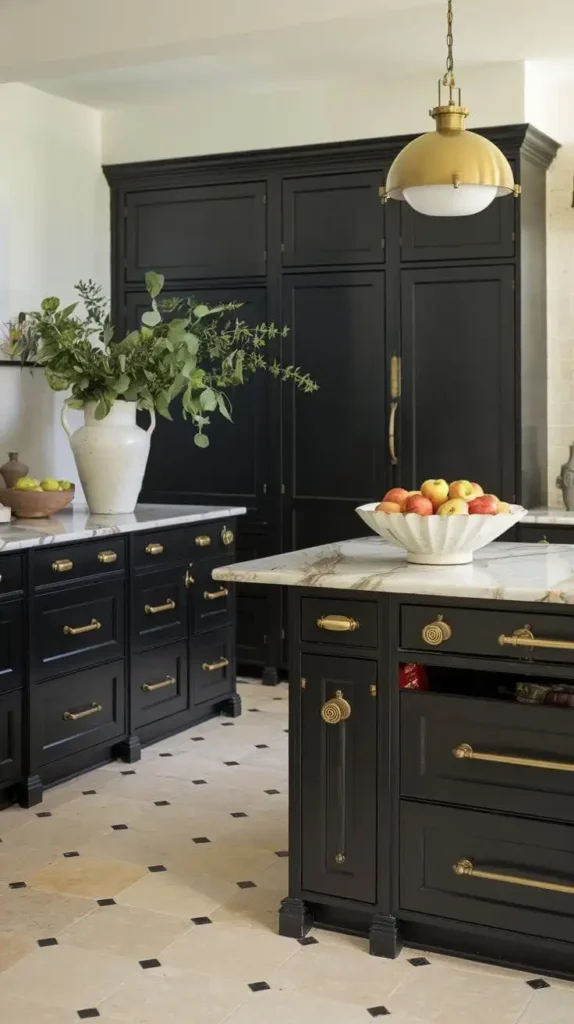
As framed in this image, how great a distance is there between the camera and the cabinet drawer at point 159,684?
4754 millimetres

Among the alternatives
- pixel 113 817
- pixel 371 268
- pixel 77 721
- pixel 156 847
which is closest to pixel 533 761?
pixel 156 847

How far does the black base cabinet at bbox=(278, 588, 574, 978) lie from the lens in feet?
9.37

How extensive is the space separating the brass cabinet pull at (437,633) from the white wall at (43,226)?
3.12m

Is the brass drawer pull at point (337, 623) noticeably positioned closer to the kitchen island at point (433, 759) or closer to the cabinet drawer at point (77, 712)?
the kitchen island at point (433, 759)

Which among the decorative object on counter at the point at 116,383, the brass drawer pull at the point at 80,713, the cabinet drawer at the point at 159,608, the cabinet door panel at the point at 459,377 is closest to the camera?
the brass drawer pull at the point at 80,713

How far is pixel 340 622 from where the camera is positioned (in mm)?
3049

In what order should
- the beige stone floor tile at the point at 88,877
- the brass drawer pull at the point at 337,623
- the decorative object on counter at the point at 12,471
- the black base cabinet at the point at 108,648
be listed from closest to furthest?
1. the brass drawer pull at the point at 337,623
2. the beige stone floor tile at the point at 88,877
3. the black base cabinet at the point at 108,648
4. the decorative object on counter at the point at 12,471

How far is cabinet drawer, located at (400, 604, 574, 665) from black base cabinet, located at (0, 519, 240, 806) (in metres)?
1.61

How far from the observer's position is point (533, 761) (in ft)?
9.40

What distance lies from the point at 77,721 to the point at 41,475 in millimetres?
1802

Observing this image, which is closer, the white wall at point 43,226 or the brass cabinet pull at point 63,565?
the brass cabinet pull at point 63,565

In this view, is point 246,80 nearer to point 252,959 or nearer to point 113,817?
point 113,817

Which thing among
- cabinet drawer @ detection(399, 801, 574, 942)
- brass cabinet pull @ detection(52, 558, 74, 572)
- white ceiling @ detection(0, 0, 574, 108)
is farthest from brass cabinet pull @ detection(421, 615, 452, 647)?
white ceiling @ detection(0, 0, 574, 108)

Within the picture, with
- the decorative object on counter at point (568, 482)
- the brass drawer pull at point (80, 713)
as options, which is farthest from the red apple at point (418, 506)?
the decorative object on counter at point (568, 482)
